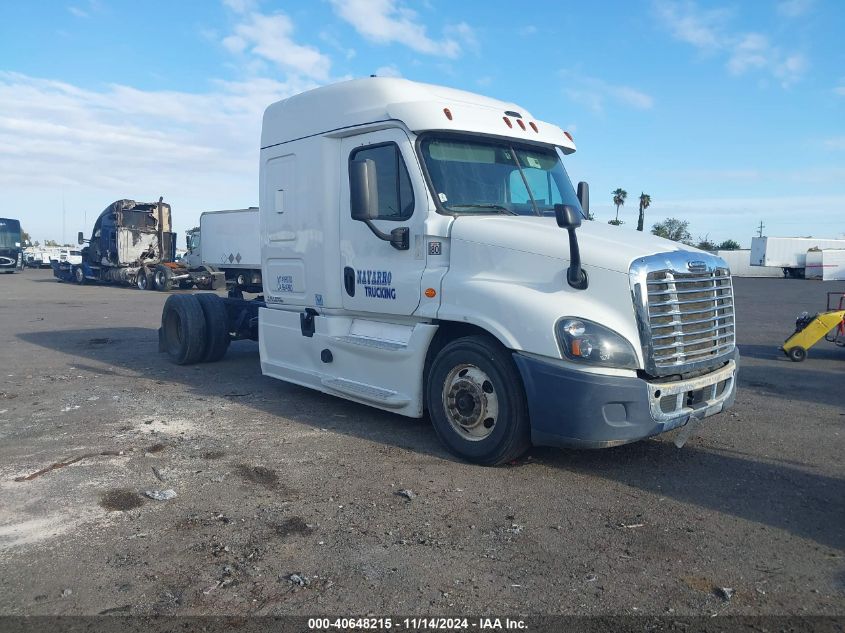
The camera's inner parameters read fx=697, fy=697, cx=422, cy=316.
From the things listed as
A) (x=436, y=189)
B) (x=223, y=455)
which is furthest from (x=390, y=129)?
(x=223, y=455)

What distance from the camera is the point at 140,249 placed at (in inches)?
1219

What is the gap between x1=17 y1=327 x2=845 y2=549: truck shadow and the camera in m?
4.70

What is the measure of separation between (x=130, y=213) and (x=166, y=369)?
75.4ft

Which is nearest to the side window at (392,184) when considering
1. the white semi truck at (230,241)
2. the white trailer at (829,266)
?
the white semi truck at (230,241)

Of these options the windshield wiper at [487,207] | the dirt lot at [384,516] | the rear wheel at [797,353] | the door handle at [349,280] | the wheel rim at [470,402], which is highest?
the windshield wiper at [487,207]

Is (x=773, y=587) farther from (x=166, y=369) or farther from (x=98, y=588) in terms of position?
(x=166, y=369)

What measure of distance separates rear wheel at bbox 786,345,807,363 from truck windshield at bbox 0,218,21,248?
4422 centimetres

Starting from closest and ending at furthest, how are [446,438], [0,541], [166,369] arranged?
[0,541] < [446,438] < [166,369]

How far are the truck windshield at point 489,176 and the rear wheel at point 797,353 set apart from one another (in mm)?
6603

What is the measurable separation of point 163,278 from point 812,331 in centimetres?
2493

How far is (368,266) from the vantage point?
6613 millimetres

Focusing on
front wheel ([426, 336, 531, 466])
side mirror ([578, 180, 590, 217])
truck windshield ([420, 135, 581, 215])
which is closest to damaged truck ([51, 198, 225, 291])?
side mirror ([578, 180, 590, 217])

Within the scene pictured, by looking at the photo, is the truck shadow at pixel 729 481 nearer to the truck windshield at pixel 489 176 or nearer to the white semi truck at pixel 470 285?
the white semi truck at pixel 470 285

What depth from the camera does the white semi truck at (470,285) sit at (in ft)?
16.4
